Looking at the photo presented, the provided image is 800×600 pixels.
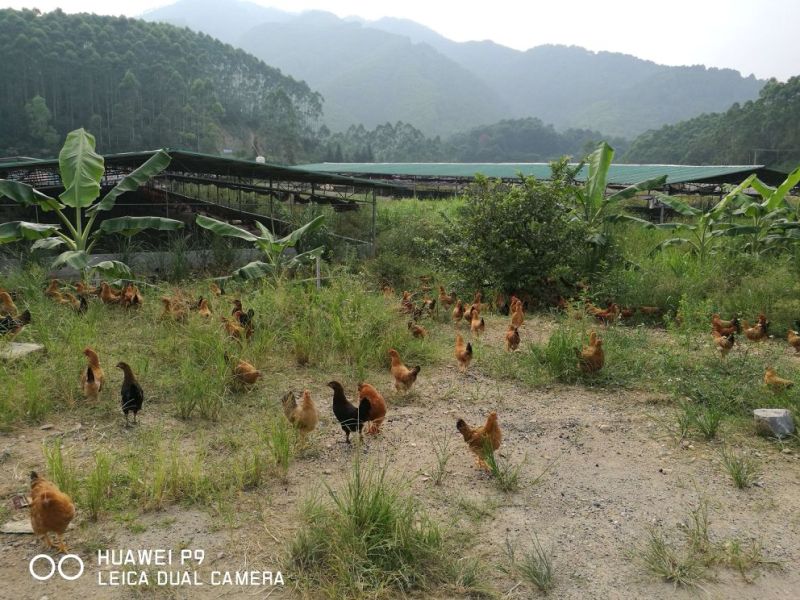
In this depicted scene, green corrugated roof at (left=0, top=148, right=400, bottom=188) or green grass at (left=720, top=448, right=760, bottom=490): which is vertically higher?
green corrugated roof at (left=0, top=148, right=400, bottom=188)

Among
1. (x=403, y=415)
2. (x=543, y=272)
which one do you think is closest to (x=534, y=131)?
(x=543, y=272)

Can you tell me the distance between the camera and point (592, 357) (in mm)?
5781

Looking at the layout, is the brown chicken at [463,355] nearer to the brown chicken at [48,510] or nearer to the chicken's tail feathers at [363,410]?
the chicken's tail feathers at [363,410]

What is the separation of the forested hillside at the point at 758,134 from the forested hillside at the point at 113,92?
143 feet

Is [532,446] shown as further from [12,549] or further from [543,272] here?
[543,272]

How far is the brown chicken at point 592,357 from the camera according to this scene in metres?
5.78

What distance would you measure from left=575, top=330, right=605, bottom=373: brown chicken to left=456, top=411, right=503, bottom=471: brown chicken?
2036 millimetres

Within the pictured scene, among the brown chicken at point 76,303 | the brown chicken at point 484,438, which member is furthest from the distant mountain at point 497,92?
the brown chicken at point 484,438

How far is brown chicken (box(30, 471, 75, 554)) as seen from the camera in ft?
9.81

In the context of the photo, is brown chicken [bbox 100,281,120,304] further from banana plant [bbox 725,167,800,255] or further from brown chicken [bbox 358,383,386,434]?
banana plant [bbox 725,167,800,255]

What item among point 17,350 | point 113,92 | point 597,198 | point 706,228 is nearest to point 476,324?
point 17,350

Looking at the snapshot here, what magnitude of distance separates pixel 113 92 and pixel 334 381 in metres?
Result: 60.6

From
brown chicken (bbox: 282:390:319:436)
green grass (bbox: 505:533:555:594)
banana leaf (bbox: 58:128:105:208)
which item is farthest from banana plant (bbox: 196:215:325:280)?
green grass (bbox: 505:533:555:594)

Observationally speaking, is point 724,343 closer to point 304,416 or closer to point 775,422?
point 775,422
